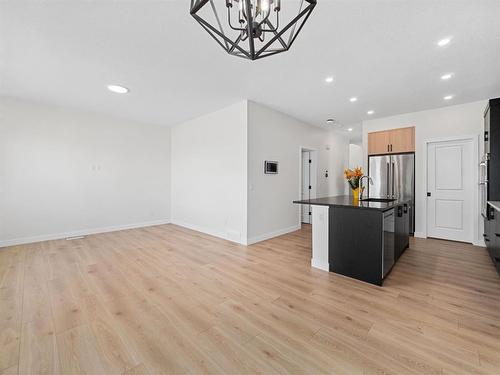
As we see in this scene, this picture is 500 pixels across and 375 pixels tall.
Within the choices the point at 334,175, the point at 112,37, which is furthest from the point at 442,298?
the point at 334,175

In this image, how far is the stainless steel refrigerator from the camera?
4730 mm

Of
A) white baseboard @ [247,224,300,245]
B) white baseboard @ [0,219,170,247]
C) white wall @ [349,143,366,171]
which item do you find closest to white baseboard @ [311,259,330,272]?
white baseboard @ [247,224,300,245]

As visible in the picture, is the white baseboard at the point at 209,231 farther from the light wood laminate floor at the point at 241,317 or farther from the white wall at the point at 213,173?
the light wood laminate floor at the point at 241,317

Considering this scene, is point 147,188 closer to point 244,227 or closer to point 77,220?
point 77,220

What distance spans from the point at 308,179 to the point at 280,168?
Answer: 1.77 m

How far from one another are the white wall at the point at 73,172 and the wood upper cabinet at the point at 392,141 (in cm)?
563

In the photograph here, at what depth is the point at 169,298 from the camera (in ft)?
7.39

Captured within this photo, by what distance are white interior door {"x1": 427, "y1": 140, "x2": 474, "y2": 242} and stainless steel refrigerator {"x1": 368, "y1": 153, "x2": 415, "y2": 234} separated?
0.29 m

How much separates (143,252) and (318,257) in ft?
9.56

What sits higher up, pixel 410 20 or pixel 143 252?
pixel 410 20

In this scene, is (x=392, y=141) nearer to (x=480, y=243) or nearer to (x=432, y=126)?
(x=432, y=126)

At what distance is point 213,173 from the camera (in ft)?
16.0

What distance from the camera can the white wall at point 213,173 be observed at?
4234mm

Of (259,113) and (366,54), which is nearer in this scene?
(366,54)
